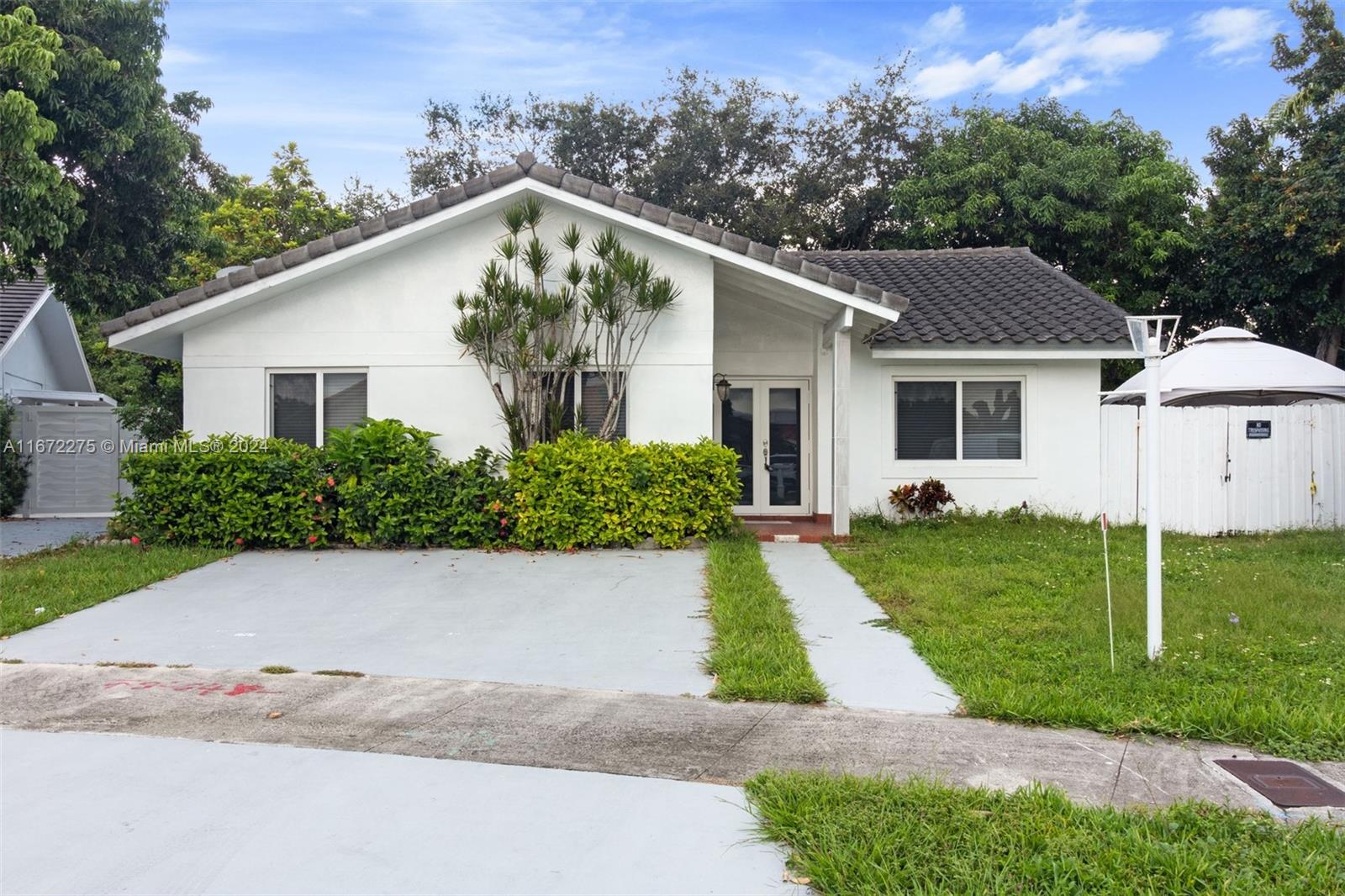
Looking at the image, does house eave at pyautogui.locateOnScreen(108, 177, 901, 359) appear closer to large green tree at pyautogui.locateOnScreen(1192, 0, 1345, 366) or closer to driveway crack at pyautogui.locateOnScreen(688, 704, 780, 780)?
driveway crack at pyautogui.locateOnScreen(688, 704, 780, 780)

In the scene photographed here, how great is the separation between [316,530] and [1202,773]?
9.73m

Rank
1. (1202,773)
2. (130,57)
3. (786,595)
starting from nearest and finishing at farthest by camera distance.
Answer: (1202,773) → (786,595) → (130,57)

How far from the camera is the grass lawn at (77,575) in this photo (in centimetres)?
801

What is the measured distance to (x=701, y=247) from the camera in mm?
11422

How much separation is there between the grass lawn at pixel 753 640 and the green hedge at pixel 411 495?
1425 millimetres

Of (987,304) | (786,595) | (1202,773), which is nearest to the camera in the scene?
(1202,773)

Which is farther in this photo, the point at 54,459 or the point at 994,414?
the point at 54,459

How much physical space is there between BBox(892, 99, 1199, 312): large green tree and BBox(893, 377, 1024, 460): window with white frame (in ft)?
33.0

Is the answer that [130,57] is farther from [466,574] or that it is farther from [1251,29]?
[1251,29]

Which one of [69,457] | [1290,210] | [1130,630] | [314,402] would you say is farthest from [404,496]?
[1290,210]

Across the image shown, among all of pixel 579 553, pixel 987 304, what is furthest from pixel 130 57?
pixel 987 304

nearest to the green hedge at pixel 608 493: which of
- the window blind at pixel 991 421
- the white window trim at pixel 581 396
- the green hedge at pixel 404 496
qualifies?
the green hedge at pixel 404 496

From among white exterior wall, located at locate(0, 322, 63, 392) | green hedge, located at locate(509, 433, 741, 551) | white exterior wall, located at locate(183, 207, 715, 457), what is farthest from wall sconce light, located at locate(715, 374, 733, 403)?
white exterior wall, located at locate(0, 322, 63, 392)

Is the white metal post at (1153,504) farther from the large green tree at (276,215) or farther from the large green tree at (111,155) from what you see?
the large green tree at (276,215)
